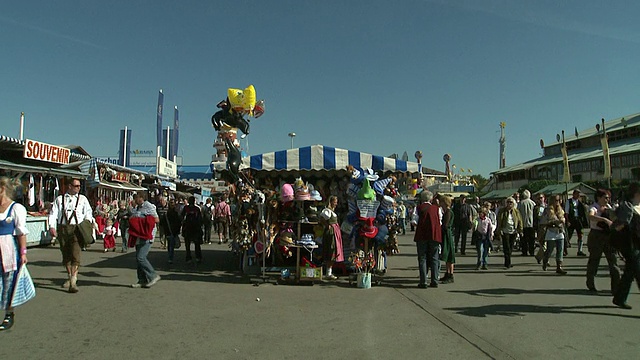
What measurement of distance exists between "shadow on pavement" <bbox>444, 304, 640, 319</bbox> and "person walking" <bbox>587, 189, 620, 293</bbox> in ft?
2.14

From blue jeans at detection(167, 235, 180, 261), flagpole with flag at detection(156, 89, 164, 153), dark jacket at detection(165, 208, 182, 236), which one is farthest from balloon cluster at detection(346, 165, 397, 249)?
flagpole with flag at detection(156, 89, 164, 153)

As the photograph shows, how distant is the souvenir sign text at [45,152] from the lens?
52.3 feet

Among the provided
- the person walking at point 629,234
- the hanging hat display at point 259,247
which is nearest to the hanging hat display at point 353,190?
the hanging hat display at point 259,247

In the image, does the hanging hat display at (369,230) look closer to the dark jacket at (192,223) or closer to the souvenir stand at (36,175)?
the dark jacket at (192,223)

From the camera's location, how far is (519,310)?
6.79 metres

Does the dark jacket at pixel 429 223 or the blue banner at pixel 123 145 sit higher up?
the blue banner at pixel 123 145

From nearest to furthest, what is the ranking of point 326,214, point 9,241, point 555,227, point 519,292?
1. point 9,241
2. point 519,292
3. point 326,214
4. point 555,227

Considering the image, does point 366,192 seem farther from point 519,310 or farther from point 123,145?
point 123,145

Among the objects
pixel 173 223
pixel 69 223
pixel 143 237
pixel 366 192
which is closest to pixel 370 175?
pixel 366 192

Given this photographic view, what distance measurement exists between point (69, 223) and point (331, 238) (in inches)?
199

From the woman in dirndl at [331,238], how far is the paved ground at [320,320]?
0.60 m

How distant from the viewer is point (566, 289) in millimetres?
8430

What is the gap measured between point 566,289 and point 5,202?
9388mm

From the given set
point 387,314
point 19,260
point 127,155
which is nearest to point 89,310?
point 19,260
